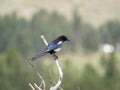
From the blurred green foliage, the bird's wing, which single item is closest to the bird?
the bird's wing

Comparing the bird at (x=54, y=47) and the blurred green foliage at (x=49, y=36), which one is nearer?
the bird at (x=54, y=47)

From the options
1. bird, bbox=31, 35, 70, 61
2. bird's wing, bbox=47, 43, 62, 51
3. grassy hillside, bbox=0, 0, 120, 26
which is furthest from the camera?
grassy hillside, bbox=0, 0, 120, 26

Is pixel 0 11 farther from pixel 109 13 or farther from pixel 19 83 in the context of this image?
pixel 19 83

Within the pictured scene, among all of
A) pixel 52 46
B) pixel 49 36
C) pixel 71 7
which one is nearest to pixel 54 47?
pixel 52 46

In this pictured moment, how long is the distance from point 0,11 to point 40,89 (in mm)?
170298

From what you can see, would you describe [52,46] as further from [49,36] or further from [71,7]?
[71,7]

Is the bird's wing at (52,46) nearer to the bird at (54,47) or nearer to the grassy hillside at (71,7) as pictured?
the bird at (54,47)

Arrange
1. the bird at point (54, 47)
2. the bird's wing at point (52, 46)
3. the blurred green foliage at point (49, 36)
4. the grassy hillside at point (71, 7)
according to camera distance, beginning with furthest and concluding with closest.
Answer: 1. the grassy hillside at point (71, 7)
2. the blurred green foliage at point (49, 36)
3. the bird's wing at point (52, 46)
4. the bird at point (54, 47)

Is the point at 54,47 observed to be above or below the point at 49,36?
above

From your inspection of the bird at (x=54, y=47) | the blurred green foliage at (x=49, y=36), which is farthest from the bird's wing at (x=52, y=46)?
the blurred green foliage at (x=49, y=36)

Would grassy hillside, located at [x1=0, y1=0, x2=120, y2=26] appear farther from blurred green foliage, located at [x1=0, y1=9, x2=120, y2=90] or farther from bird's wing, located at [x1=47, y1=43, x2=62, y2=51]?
bird's wing, located at [x1=47, y1=43, x2=62, y2=51]

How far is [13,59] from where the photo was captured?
81375 mm

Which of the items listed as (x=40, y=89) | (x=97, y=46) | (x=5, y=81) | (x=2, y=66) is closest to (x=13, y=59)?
(x=2, y=66)

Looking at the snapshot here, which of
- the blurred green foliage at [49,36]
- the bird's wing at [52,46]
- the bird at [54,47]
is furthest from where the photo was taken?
the blurred green foliage at [49,36]
